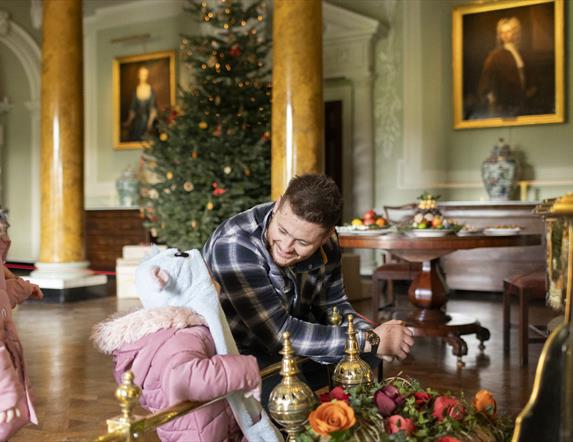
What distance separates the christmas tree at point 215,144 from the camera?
25.9ft

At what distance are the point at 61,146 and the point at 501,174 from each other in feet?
17.6

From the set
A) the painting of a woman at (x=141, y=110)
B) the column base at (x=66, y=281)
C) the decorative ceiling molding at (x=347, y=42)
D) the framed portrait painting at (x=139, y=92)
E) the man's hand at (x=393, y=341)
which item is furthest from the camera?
the painting of a woman at (x=141, y=110)

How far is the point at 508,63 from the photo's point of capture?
9.00m

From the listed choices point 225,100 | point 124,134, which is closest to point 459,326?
point 225,100

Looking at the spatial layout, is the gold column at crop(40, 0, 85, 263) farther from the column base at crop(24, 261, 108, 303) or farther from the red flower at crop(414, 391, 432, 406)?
the red flower at crop(414, 391, 432, 406)

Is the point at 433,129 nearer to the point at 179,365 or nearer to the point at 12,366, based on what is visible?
the point at 12,366

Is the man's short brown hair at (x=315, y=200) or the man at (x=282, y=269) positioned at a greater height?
the man's short brown hair at (x=315, y=200)

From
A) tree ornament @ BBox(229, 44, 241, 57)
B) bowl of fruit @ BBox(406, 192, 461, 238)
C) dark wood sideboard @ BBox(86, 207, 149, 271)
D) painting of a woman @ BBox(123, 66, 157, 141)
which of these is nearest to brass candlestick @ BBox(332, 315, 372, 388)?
bowl of fruit @ BBox(406, 192, 461, 238)

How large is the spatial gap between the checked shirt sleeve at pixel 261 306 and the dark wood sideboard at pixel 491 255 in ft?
19.4

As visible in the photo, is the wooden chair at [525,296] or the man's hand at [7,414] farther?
the wooden chair at [525,296]

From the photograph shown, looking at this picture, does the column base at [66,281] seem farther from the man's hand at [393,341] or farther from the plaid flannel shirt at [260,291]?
the man's hand at [393,341]

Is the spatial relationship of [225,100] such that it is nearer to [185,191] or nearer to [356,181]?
[185,191]

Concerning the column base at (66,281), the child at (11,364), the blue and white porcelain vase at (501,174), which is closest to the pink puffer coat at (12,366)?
the child at (11,364)

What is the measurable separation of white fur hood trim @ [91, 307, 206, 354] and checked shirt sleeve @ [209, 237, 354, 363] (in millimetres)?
362
